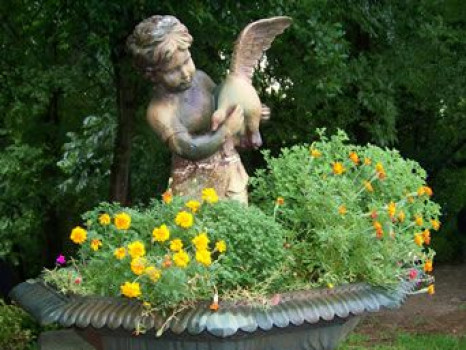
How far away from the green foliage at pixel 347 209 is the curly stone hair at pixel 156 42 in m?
0.65

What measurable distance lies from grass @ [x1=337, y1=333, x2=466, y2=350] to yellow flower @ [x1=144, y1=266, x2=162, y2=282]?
4.89 metres

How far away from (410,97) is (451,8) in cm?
180

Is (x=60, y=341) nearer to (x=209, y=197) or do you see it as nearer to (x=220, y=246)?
(x=209, y=197)

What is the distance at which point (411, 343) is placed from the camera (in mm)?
7277

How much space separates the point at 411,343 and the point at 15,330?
3624 millimetres

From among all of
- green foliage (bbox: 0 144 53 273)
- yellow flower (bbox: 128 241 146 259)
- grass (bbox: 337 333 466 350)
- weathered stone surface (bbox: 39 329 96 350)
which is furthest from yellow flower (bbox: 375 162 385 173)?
green foliage (bbox: 0 144 53 273)

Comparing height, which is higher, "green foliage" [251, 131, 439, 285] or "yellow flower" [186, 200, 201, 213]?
"yellow flower" [186, 200, 201, 213]

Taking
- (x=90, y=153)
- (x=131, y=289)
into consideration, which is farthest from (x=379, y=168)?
(x=90, y=153)

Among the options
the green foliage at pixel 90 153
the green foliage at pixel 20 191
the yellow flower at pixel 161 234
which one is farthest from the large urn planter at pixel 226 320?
the green foliage at pixel 20 191

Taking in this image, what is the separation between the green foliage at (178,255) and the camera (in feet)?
8.02

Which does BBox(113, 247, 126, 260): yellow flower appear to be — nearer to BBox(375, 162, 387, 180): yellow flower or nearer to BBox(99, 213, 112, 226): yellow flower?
BBox(99, 213, 112, 226): yellow flower

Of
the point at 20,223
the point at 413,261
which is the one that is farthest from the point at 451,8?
the point at 413,261

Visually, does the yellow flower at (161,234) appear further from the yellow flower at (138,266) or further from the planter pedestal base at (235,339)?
the planter pedestal base at (235,339)

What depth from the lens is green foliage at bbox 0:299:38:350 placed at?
677 centimetres
